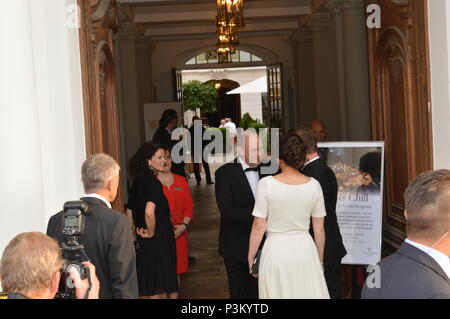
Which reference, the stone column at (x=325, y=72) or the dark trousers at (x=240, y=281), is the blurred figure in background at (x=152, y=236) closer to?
the dark trousers at (x=240, y=281)

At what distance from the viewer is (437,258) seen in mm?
2400

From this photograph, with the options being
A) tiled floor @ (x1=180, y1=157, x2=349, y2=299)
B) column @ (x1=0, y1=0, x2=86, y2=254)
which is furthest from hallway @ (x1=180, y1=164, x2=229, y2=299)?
column @ (x1=0, y1=0, x2=86, y2=254)

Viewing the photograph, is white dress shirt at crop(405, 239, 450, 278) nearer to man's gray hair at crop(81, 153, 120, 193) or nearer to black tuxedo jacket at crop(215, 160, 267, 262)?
man's gray hair at crop(81, 153, 120, 193)

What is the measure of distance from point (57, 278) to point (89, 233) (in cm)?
103

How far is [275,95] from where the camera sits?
19.9 m

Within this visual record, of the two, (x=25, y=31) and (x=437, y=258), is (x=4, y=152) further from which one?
(x=437, y=258)

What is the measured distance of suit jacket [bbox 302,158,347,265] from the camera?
528cm

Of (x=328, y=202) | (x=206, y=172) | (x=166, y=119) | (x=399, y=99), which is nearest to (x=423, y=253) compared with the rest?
(x=328, y=202)

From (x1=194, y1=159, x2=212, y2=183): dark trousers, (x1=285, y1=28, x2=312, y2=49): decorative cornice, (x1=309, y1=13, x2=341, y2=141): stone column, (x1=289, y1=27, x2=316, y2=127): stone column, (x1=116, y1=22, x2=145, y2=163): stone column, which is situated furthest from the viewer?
(x1=194, y1=159, x2=212, y2=183): dark trousers

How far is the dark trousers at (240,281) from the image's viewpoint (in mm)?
5223

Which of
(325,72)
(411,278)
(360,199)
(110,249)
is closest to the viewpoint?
(411,278)

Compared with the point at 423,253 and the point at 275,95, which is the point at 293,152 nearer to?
the point at 423,253

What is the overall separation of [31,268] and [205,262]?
6789mm
